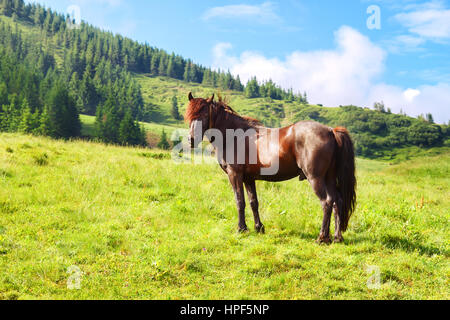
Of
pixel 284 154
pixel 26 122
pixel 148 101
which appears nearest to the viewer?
pixel 284 154

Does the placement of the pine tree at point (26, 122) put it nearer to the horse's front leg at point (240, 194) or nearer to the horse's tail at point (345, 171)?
the horse's front leg at point (240, 194)

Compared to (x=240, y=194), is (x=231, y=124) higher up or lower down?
higher up

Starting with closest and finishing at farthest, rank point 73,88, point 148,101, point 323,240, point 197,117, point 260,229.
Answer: point 323,240 < point 197,117 < point 260,229 < point 73,88 < point 148,101

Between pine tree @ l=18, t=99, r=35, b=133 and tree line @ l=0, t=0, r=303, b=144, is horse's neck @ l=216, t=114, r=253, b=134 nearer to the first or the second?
tree line @ l=0, t=0, r=303, b=144

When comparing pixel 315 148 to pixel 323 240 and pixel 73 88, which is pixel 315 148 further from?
pixel 73 88

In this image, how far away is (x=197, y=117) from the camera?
757cm

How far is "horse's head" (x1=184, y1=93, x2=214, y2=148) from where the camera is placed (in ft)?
24.7

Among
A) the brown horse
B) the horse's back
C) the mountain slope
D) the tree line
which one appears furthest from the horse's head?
the mountain slope

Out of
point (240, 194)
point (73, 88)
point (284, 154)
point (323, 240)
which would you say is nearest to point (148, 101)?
point (73, 88)

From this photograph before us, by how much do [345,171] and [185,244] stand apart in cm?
399

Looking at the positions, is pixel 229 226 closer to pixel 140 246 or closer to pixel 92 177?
pixel 140 246

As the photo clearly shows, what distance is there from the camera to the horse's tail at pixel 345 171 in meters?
6.99

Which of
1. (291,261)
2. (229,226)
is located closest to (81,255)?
(229,226)

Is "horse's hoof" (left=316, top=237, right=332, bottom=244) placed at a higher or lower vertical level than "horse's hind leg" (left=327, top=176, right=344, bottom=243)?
lower
